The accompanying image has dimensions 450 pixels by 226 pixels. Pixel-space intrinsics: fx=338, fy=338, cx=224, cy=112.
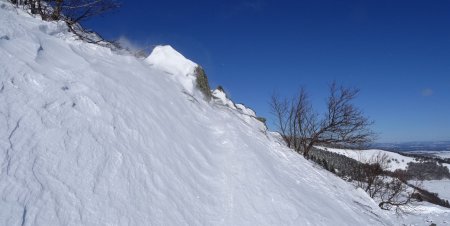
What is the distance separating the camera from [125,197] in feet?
11.5

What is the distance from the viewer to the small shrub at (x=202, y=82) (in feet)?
30.8

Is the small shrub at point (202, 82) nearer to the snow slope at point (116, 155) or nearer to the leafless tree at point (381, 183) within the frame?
the snow slope at point (116, 155)

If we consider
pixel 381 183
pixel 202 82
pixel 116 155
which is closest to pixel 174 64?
pixel 202 82

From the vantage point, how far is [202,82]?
9.55 metres

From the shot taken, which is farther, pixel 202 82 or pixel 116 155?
pixel 202 82

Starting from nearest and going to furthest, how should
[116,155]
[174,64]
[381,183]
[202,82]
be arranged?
1. [116,155]
2. [174,64]
3. [202,82]
4. [381,183]

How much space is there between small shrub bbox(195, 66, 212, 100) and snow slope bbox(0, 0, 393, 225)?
Answer: 1.98 meters

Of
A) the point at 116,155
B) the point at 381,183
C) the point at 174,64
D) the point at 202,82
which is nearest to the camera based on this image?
the point at 116,155

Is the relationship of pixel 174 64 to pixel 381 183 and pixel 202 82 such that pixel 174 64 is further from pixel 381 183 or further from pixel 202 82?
pixel 381 183

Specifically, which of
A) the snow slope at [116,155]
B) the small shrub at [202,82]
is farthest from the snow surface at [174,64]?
the snow slope at [116,155]

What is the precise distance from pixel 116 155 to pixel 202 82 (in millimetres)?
5750

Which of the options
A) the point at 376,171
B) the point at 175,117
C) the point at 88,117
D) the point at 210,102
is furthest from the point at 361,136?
the point at 88,117

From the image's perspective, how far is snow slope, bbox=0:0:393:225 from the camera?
309cm

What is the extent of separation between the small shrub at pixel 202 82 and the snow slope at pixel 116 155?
1.98 metres
